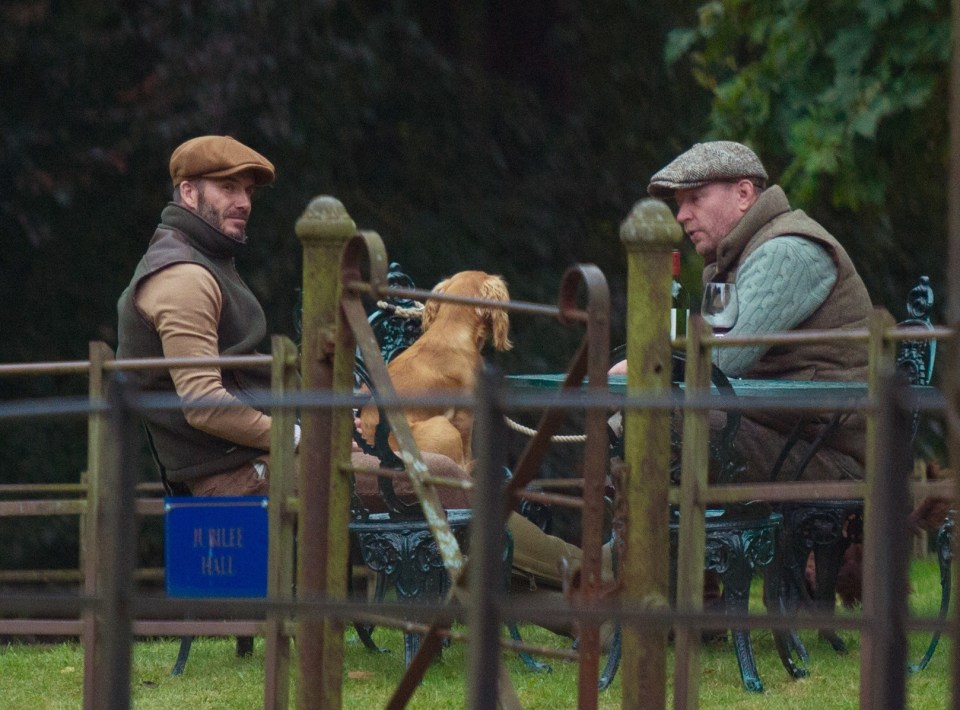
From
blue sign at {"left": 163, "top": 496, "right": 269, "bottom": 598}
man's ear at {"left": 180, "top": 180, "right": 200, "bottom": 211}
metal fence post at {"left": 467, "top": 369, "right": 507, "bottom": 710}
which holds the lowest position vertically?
blue sign at {"left": 163, "top": 496, "right": 269, "bottom": 598}

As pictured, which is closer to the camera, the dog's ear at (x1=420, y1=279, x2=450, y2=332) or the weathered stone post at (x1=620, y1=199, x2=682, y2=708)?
the weathered stone post at (x1=620, y1=199, x2=682, y2=708)

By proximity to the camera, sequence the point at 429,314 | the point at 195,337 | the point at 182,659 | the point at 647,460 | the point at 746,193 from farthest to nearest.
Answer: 1. the point at 429,314
2. the point at 746,193
3. the point at 182,659
4. the point at 195,337
5. the point at 647,460

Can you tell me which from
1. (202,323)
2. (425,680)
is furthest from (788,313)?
(202,323)

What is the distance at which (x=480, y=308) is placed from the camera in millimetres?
6219

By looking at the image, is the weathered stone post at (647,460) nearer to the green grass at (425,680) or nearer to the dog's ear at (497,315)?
the green grass at (425,680)

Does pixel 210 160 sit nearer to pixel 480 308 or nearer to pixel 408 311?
pixel 408 311

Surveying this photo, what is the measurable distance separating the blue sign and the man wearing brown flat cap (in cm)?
51

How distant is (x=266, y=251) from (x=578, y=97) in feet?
7.78

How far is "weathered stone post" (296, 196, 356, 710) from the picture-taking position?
369 centimetres

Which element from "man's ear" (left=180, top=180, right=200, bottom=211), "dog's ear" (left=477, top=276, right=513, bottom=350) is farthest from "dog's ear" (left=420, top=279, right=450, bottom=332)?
"man's ear" (left=180, top=180, right=200, bottom=211)

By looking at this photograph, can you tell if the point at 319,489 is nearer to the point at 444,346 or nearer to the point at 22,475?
the point at 444,346

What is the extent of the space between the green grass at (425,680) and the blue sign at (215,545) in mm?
785

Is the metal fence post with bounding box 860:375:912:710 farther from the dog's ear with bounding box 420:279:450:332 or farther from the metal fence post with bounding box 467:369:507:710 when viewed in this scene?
the dog's ear with bounding box 420:279:450:332

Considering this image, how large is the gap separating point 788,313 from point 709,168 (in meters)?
0.67
